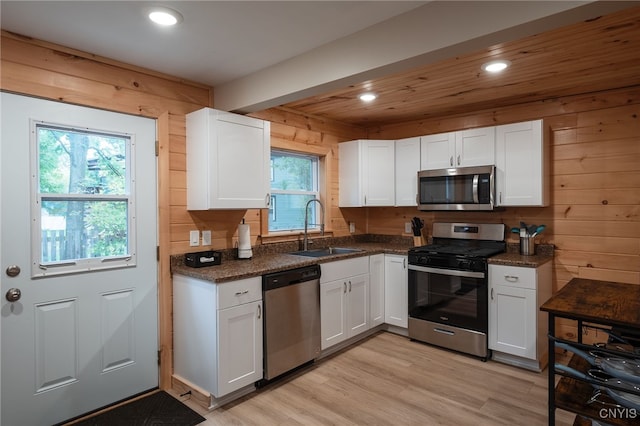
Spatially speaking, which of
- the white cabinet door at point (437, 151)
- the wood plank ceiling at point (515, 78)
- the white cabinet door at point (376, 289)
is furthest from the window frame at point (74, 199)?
the white cabinet door at point (437, 151)

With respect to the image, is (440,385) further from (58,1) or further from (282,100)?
(58,1)

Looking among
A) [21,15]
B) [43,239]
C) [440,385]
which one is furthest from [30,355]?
[440,385]

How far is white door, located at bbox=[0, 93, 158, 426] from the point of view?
2166 mm

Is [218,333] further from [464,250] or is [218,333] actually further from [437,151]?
[437,151]

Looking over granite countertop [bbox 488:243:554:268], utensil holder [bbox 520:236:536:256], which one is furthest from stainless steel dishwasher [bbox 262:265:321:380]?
utensil holder [bbox 520:236:536:256]

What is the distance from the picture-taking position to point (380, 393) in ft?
8.89

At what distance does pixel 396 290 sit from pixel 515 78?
86.4 inches

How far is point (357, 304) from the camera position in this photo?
3.62m

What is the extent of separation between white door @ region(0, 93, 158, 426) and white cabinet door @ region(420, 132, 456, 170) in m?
2.62

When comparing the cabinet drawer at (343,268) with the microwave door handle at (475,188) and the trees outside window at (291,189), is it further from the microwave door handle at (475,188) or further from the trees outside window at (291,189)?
the microwave door handle at (475,188)

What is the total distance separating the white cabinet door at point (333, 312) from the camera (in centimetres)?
324

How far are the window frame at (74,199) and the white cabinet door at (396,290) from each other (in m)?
2.40

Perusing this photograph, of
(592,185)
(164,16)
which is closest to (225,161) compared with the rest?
(164,16)

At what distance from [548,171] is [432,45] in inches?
84.5
